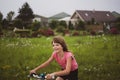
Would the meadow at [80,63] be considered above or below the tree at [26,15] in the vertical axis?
below

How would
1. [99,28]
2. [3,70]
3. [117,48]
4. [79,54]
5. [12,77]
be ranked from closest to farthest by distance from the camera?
[12,77] → [3,70] → [79,54] → [117,48] → [99,28]

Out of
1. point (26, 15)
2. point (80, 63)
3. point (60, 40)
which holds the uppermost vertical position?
point (26, 15)

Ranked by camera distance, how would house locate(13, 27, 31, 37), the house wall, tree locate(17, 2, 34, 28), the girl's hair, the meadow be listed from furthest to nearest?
the house wall
house locate(13, 27, 31, 37)
tree locate(17, 2, 34, 28)
the meadow
the girl's hair

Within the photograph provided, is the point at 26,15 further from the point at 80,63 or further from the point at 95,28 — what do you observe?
the point at 80,63

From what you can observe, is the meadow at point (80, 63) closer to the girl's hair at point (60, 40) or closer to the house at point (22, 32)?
the girl's hair at point (60, 40)

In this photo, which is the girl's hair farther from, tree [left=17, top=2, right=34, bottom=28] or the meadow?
tree [left=17, top=2, right=34, bottom=28]

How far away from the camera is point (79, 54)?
23.0ft

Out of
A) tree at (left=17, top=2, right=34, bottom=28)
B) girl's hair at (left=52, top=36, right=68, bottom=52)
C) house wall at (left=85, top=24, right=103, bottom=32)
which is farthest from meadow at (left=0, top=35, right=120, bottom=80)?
house wall at (left=85, top=24, right=103, bottom=32)

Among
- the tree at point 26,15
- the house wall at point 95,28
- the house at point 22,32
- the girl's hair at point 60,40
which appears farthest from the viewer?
the house wall at point 95,28

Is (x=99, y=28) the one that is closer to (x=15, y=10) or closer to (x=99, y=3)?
(x=99, y=3)

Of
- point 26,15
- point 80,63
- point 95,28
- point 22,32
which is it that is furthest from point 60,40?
point 95,28

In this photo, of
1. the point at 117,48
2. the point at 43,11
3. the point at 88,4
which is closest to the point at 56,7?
the point at 43,11

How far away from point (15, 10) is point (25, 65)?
14.1 ft

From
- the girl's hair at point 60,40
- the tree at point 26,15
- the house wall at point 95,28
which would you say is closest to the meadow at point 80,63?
the girl's hair at point 60,40
